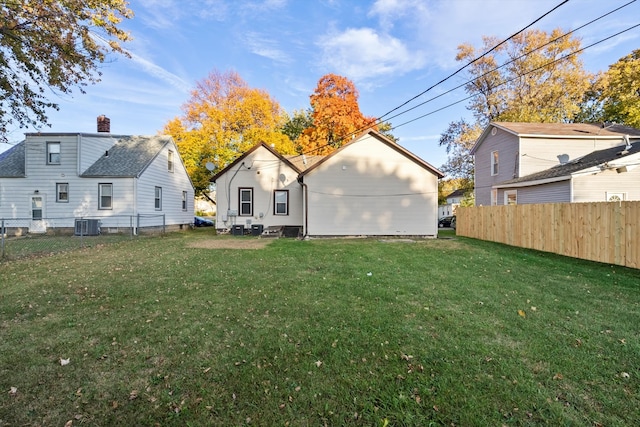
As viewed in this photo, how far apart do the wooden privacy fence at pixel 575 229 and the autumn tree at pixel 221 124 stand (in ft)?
55.6

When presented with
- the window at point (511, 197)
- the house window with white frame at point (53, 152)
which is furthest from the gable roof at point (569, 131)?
the house window with white frame at point (53, 152)

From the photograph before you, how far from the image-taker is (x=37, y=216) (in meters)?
17.2

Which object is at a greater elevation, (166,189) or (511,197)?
(166,189)

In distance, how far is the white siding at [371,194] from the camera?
14.9m

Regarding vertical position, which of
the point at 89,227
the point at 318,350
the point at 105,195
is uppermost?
the point at 105,195

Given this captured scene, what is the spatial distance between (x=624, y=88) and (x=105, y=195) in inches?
1472

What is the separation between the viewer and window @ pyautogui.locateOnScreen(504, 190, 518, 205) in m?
17.8

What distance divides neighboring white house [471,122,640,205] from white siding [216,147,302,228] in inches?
521

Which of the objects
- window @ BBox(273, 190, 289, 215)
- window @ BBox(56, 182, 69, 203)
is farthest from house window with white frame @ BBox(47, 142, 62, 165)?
window @ BBox(273, 190, 289, 215)

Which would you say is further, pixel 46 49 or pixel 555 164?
pixel 555 164

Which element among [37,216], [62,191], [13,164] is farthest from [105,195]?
[13,164]

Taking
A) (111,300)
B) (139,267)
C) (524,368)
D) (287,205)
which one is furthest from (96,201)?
(524,368)

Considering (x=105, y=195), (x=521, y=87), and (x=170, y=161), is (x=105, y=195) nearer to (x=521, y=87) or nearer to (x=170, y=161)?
(x=170, y=161)

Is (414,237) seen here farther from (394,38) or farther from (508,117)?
(508,117)
